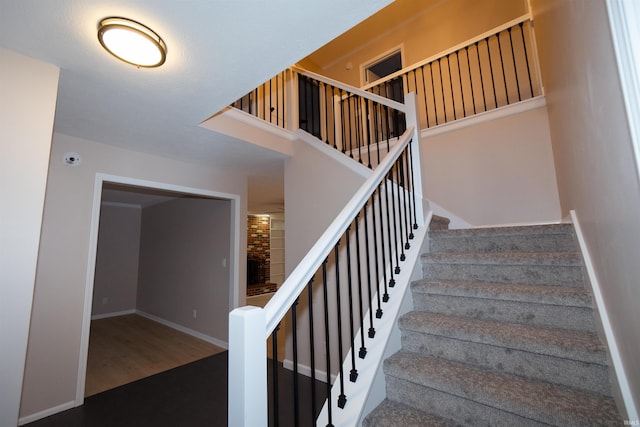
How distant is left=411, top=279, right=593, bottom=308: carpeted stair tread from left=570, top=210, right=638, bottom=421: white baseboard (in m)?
0.06

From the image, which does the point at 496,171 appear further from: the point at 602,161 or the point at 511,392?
the point at 511,392

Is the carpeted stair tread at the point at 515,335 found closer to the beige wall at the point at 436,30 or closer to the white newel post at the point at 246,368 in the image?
the white newel post at the point at 246,368

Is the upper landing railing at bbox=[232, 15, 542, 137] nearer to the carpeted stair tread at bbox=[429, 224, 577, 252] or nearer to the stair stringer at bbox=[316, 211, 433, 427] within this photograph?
the carpeted stair tread at bbox=[429, 224, 577, 252]

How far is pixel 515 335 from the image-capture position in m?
1.27

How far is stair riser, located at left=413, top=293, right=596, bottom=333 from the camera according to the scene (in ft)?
4.29

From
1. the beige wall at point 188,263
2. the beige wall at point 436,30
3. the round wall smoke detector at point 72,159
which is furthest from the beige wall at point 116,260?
the beige wall at point 436,30

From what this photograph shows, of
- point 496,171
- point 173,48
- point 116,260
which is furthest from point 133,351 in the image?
point 496,171

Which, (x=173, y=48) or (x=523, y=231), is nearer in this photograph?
(x=173, y=48)

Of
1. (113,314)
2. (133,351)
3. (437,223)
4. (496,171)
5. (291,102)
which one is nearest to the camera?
(437,223)

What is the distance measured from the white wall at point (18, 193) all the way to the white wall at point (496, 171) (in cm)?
276

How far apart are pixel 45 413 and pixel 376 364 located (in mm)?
2851

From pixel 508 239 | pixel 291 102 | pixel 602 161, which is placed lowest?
pixel 508 239

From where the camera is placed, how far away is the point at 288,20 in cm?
131

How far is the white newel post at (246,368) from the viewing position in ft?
2.60
